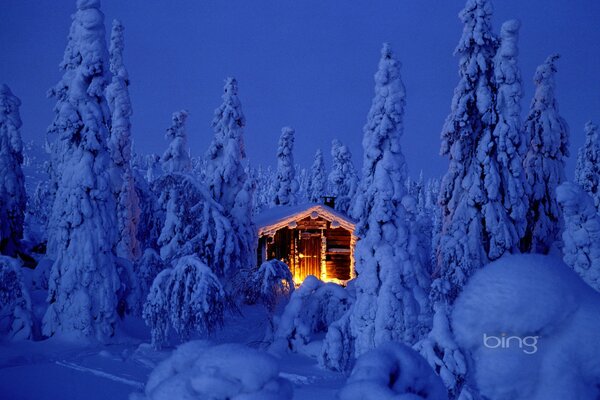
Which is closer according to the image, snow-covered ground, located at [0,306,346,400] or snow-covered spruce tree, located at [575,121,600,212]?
snow-covered ground, located at [0,306,346,400]

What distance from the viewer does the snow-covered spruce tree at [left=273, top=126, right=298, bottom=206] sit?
43531 mm

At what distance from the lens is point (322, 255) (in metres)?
32.6

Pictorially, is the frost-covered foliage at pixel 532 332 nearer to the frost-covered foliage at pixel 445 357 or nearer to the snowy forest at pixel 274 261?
the snowy forest at pixel 274 261

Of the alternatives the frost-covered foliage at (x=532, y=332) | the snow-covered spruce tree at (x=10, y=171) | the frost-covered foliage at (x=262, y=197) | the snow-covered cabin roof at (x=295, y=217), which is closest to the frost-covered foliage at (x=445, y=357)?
the frost-covered foliage at (x=532, y=332)

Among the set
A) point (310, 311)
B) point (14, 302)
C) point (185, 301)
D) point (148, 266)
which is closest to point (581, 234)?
point (185, 301)

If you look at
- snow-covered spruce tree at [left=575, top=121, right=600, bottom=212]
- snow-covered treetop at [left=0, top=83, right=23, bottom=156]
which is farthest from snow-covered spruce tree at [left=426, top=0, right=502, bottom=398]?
snow-covered treetop at [left=0, top=83, right=23, bottom=156]

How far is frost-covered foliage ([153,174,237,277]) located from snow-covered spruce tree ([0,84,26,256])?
11.1m

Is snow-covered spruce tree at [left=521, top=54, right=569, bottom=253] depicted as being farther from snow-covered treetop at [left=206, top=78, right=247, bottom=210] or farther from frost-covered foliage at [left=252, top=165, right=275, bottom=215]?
frost-covered foliage at [left=252, top=165, right=275, bottom=215]

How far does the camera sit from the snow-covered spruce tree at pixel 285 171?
43531mm

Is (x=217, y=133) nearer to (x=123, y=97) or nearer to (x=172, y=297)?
(x=123, y=97)

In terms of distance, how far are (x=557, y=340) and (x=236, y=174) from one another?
77.5ft

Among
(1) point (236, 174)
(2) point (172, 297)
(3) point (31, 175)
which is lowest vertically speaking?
(2) point (172, 297)

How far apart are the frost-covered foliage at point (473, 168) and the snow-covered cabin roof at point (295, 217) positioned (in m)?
10.6

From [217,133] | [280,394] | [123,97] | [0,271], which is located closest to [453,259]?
[217,133]
